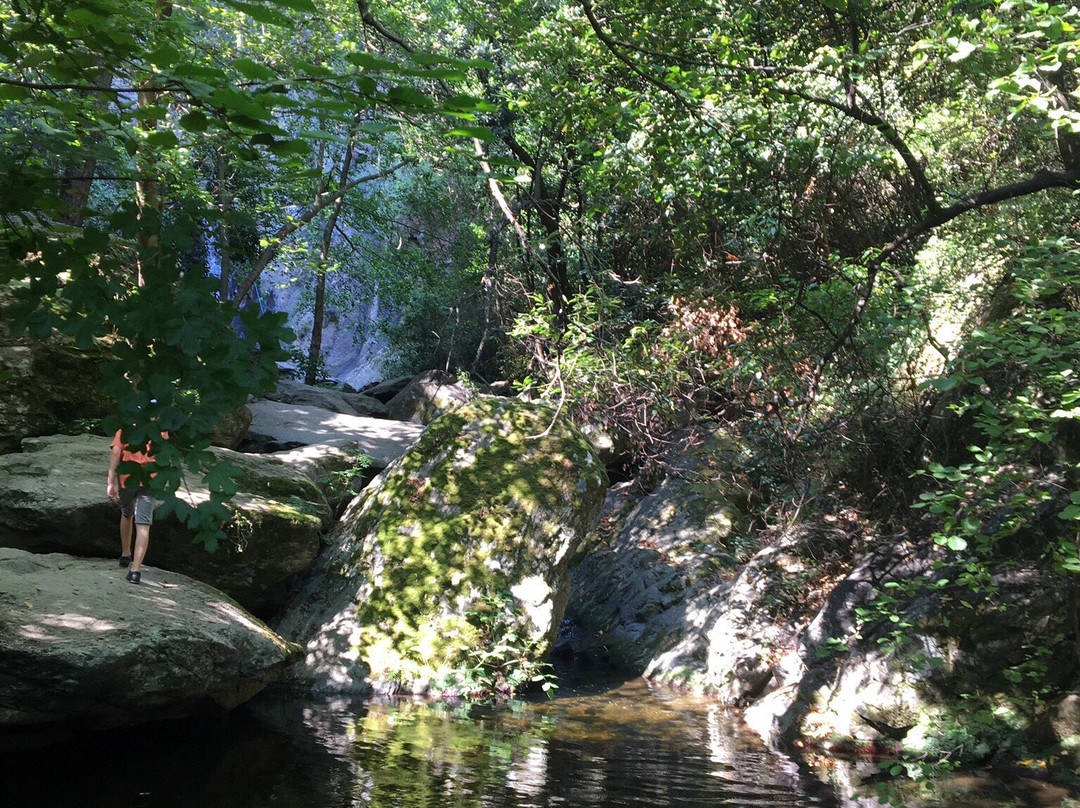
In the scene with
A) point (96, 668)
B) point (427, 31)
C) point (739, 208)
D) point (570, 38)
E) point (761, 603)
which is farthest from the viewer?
point (427, 31)

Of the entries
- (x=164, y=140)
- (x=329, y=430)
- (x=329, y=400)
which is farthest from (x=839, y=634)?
(x=329, y=400)

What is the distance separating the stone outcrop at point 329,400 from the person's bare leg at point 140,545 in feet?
30.0

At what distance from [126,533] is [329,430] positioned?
5.72 meters

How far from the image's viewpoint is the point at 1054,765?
5.97 metres

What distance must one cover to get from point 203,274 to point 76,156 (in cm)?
59

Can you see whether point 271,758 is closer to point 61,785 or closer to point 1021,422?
point 61,785

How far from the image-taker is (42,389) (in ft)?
31.2

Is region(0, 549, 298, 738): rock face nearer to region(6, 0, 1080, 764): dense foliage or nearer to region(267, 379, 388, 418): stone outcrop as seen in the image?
region(6, 0, 1080, 764): dense foliage

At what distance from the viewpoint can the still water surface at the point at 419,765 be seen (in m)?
5.23

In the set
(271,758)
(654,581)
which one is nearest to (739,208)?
(654,581)

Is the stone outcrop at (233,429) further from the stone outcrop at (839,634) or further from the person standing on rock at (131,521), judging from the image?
the stone outcrop at (839,634)

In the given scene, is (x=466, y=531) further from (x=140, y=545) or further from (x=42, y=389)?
(x=42, y=389)

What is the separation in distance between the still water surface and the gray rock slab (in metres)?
4.90

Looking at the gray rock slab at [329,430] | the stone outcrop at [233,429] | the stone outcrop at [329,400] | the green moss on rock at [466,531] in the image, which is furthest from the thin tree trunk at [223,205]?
the green moss on rock at [466,531]
